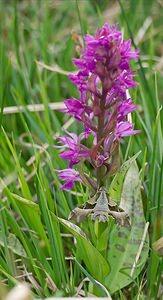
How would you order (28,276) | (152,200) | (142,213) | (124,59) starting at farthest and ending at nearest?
Answer: (152,200)
(142,213)
(28,276)
(124,59)

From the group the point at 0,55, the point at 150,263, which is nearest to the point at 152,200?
the point at 150,263

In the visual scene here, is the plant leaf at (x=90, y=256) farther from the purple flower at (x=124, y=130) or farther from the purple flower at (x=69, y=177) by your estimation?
the purple flower at (x=124, y=130)

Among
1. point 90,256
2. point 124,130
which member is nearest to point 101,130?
point 124,130

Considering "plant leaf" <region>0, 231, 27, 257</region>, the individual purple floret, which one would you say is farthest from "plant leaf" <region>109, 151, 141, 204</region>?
"plant leaf" <region>0, 231, 27, 257</region>

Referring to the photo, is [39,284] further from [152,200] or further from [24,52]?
[24,52]

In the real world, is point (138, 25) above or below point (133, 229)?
above

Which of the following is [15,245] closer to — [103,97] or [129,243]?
[129,243]

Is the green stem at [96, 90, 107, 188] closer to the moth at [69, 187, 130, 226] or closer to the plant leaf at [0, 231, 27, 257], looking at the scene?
the moth at [69, 187, 130, 226]
